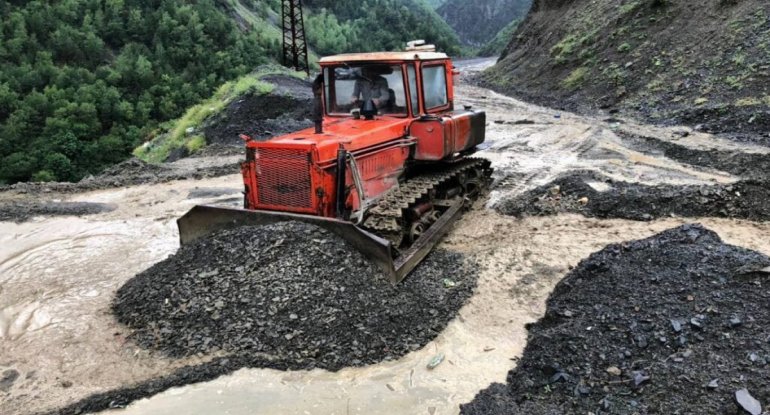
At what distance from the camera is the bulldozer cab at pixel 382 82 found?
821 cm

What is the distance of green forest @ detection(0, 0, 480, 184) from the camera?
89.5 ft

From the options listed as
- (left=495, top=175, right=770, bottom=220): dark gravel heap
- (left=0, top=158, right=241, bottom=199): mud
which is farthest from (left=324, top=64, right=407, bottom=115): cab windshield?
(left=0, top=158, right=241, bottom=199): mud

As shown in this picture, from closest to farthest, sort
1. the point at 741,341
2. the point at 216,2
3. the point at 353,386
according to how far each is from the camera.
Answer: the point at 741,341 → the point at 353,386 → the point at 216,2

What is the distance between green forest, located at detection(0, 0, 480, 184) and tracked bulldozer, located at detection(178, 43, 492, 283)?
66.8 ft

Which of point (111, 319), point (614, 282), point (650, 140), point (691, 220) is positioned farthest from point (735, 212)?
point (111, 319)

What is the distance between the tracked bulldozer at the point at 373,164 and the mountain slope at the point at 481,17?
289ft

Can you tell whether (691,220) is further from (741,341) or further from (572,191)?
(741,341)

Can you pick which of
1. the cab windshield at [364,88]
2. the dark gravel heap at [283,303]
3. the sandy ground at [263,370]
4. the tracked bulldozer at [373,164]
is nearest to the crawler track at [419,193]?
the tracked bulldozer at [373,164]

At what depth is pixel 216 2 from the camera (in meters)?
42.7

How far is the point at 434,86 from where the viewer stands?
29.4 feet

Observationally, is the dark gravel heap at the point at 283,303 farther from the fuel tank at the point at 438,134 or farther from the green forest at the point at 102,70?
the green forest at the point at 102,70

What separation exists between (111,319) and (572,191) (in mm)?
7431

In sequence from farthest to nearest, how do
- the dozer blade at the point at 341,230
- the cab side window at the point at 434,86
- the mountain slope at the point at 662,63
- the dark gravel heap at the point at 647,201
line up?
the mountain slope at the point at 662,63
the dark gravel heap at the point at 647,201
the cab side window at the point at 434,86
the dozer blade at the point at 341,230

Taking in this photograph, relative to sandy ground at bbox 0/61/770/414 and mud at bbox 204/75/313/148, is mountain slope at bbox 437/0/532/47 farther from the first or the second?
sandy ground at bbox 0/61/770/414
